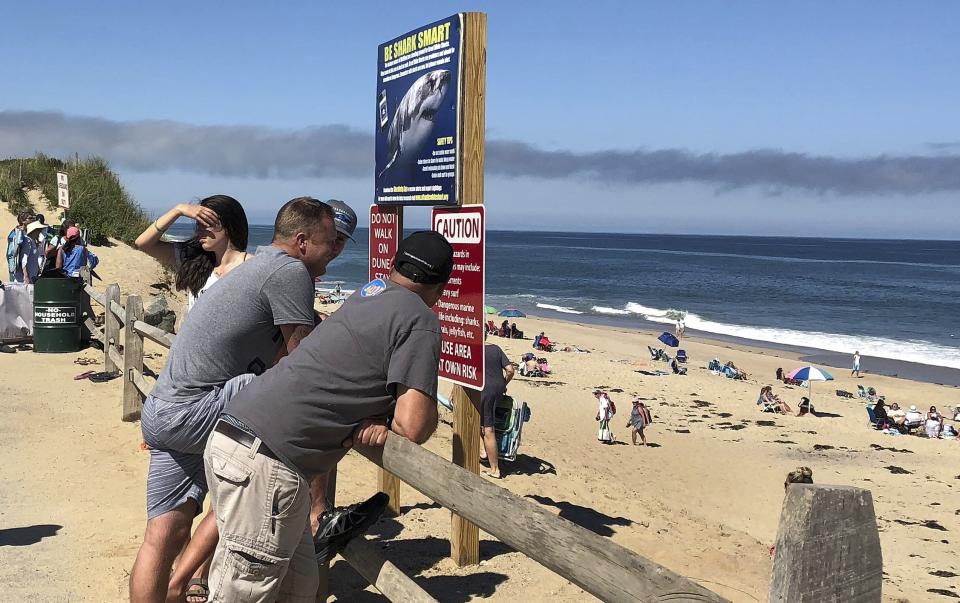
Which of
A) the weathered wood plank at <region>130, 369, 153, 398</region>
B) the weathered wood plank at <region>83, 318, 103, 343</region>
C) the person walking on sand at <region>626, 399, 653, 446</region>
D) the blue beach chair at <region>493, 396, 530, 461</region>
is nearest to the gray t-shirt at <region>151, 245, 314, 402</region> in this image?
the weathered wood plank at <region>130, 369, 153, 398</region>

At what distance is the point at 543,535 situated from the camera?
232cm

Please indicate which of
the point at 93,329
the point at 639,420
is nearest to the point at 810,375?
the point at 639,420

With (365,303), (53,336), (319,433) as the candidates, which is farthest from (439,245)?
(53,336)

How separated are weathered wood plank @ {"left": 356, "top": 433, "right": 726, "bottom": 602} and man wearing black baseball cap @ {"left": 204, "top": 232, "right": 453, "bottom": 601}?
0.47 feet

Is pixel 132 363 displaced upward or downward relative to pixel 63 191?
downward

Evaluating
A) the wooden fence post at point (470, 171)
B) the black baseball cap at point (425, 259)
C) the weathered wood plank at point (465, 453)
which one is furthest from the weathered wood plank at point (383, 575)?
Answer: the weathered wood plank at point (465, 453)

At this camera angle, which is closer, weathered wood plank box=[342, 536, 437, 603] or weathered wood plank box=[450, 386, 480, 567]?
weathered wood plank box=[342, 536, 437, 603]

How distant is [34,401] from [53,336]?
3.08 metres

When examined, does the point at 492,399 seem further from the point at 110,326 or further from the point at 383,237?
the point at 110,326

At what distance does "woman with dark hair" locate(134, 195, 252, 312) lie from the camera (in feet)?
11.8

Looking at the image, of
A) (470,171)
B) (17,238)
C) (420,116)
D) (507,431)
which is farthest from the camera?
(17,238)

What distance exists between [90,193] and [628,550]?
22.0 m

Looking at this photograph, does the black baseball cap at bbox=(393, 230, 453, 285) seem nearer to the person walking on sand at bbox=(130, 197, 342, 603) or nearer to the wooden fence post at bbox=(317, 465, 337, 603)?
the person walking on sand at bbox=(130, 197, 342, 603)

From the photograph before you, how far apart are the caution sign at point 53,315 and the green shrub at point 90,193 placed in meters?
8.74
